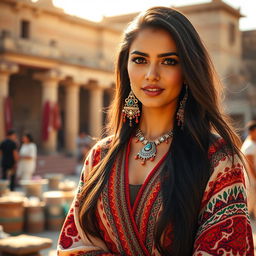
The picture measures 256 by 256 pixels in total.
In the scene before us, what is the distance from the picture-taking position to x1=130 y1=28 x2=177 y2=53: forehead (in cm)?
219

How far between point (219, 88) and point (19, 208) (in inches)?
277

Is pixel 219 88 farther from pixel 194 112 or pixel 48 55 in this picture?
pixel 48 55

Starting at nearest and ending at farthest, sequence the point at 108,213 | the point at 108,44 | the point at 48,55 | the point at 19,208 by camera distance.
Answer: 1. the point at 108,213
2. the point at 19,208
3. the point at 48,55
4. the point at 108,44

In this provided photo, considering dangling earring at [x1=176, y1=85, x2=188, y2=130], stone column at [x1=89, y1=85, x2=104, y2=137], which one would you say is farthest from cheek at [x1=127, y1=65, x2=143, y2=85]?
stone column at [x1=89, y1=85, x2=104, y2=137]

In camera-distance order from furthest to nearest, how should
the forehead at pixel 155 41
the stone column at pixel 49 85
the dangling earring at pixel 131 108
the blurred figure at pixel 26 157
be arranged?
the stone column at pixel 49 85, the blurred figure at pixel 26 157, the dangling earring at pixel 131 108, the forehead at pixel 155 41

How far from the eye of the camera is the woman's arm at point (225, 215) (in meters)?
1.97

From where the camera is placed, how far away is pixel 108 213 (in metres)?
2.22

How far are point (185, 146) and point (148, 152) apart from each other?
192mm

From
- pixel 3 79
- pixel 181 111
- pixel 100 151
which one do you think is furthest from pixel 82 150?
pixel 181 111

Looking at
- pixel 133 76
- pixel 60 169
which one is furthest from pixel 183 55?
pixel 60 169

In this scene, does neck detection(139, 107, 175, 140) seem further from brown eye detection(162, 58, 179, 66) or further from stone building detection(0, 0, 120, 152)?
stone building detection(0, 0, 120, 152)

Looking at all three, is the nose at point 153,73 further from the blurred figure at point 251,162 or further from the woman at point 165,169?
the blurred figure at point 251,162

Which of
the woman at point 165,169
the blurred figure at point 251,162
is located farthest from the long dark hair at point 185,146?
the blurred figure at point 251,162

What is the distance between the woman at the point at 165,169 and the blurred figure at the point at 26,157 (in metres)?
11.2
